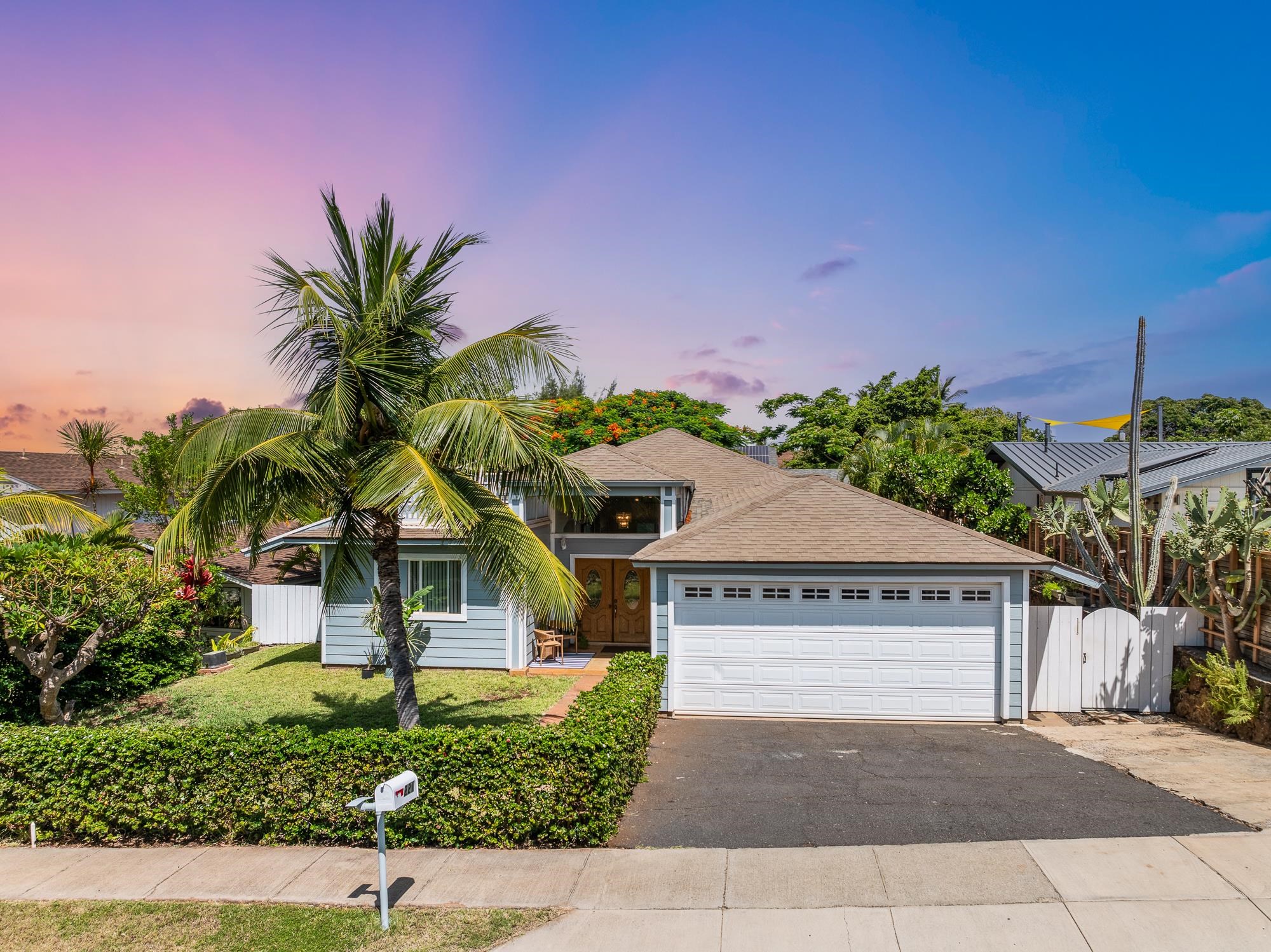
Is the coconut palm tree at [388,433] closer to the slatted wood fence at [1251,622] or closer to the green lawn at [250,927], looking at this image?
the green lawn at [250,927]

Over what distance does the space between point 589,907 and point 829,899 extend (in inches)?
80.2

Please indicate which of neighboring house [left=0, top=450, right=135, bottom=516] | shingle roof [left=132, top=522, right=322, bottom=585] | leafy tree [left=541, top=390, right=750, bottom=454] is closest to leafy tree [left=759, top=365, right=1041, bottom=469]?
leafy tree [left=541, top=390, right=750, bottom=454]

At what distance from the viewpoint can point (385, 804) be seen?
642 centimetres

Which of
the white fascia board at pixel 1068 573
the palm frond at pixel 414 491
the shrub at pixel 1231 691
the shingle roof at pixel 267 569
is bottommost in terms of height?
the shrub at pixel 1231 691

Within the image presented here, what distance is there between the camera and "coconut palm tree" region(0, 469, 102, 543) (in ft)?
42.7

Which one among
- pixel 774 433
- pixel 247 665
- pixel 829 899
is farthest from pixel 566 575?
pixel 774 433

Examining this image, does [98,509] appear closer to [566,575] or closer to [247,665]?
[247,665]

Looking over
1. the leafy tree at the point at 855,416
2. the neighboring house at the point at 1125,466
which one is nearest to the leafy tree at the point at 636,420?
the leafy tree at the point at 855,416

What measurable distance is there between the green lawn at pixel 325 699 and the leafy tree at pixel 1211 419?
50.0 meters

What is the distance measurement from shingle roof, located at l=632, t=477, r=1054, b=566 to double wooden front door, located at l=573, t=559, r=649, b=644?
→ 15.4 feet

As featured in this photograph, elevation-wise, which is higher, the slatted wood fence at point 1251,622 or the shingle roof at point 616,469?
the shingle roof at point 616,469

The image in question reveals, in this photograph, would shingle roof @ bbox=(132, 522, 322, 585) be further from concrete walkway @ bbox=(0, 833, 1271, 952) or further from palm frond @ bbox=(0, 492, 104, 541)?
concrete walkway @ bbox=(0, 833, 1271, 952)

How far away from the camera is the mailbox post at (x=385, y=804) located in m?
6.25

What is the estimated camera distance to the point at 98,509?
43969 mm
